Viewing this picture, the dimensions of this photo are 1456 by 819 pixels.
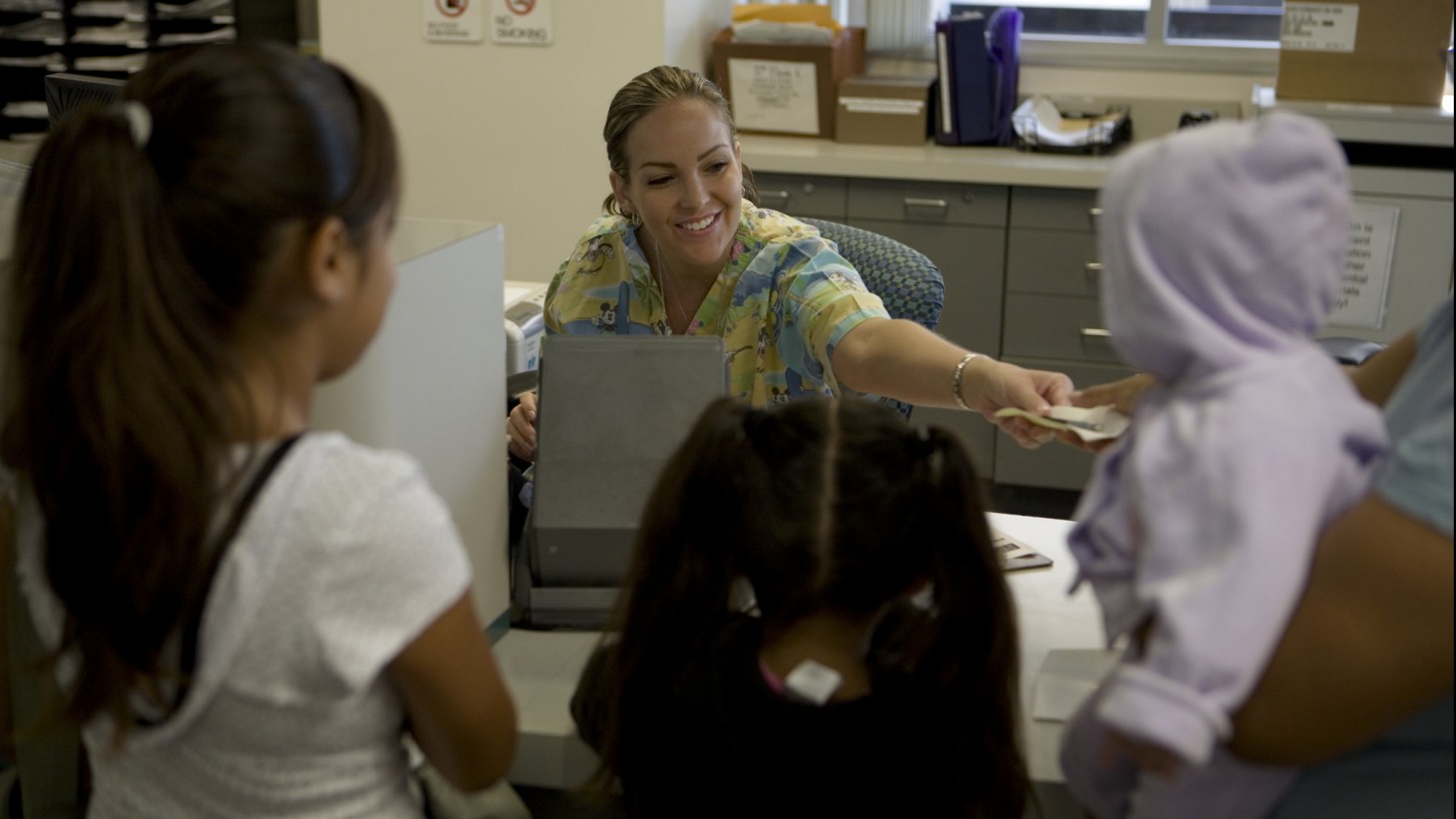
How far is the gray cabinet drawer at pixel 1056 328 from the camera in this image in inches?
135

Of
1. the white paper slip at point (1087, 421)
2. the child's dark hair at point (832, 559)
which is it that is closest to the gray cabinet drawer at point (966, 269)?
the white paper slip at point (1087, 421)

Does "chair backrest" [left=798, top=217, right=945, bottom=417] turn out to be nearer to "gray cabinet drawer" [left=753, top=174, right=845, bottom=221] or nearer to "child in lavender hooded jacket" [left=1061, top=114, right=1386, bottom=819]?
"child in lavender hooded jacket" [left=1061, top=114, right=1386, bottom=819]

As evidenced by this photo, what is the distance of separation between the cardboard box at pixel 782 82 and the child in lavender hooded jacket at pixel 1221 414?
2898 mm

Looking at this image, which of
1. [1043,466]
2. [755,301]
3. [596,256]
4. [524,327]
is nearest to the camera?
[755,301]

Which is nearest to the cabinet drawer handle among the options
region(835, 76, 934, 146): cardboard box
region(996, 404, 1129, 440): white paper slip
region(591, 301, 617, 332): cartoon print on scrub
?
region(835, 76, 934, 146): cardboard box

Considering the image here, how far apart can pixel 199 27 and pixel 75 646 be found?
297cm

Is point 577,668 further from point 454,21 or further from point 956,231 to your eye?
point 454,21

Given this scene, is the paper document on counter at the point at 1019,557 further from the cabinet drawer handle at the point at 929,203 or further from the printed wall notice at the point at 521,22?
the printed wall notice at the point at 521,22

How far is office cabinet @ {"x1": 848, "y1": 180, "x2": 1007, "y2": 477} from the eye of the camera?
3412mm

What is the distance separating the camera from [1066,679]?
1.25 meters

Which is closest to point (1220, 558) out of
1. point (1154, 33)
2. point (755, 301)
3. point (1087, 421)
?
point (1087, 421)

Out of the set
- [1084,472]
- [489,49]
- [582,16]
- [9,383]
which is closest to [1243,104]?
[1084,472]

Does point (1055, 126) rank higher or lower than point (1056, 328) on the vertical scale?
higher

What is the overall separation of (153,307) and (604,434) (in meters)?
0.51
